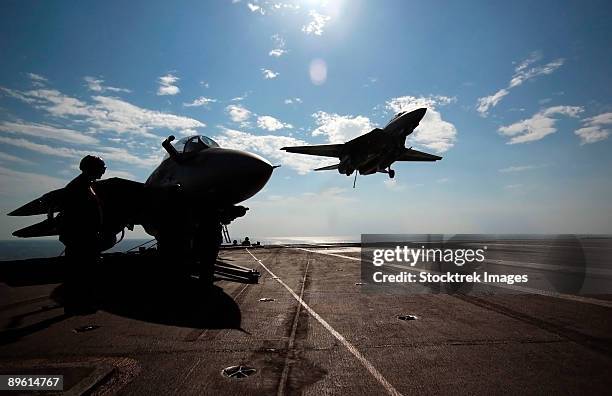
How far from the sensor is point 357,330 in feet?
18.1

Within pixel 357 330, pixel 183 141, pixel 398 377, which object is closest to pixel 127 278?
pixel 183 141

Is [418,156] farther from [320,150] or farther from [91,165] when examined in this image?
[91,165]

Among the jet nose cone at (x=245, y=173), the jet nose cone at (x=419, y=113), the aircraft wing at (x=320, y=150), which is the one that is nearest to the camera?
the jet nose cone at (x=245, y=173)

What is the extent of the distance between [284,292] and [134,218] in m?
6.09

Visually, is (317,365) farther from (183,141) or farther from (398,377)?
(183,141)

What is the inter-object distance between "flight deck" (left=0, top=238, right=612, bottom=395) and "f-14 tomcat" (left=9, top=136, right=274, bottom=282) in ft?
6.34

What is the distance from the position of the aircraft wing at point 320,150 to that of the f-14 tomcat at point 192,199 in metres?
22.1

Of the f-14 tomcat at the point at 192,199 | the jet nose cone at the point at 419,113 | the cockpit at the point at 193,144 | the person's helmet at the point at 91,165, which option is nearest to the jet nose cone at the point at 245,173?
the f-14 tomcat at the point at 192,199

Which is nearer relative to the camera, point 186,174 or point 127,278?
point 186,174

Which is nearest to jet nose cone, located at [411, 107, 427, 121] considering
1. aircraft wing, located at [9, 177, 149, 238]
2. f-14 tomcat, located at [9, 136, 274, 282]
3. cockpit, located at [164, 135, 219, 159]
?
cockpit, located at [164, 135, 219, 159]

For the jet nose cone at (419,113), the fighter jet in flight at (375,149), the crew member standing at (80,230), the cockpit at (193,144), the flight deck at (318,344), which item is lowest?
the flight deck at (318,344)

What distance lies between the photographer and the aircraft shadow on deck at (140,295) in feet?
18.8

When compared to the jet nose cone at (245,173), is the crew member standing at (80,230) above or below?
below

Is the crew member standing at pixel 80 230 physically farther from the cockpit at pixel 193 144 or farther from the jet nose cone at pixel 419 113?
the jet nose cone at pixel 419 113
